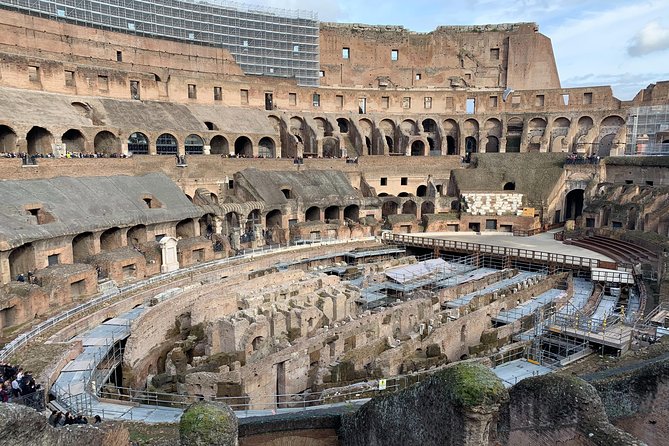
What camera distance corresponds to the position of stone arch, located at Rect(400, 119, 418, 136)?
46.4m

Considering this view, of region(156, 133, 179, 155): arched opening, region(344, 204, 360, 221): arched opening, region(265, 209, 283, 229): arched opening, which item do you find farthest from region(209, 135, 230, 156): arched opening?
region(344, 204, 360, 221): arched opening

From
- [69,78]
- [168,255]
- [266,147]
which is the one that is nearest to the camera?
[168,255]

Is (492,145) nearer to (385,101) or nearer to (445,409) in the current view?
(385,101)

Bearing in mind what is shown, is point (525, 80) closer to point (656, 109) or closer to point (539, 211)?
point (656, 109)

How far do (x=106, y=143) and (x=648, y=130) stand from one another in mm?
41374

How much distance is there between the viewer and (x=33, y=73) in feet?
102

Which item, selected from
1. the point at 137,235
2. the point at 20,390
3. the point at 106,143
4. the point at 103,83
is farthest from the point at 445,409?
the point at 103,83

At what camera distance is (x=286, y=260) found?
27.2 meters

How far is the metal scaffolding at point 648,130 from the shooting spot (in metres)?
38.0

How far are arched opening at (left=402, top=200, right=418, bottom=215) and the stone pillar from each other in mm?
19309

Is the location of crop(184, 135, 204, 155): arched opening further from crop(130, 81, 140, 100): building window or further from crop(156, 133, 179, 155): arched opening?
crop(130, 81, 140, 100): building window

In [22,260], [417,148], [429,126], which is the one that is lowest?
[22,260]

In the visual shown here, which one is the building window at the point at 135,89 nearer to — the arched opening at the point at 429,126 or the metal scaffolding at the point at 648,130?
the arched opening at the point at 429,126

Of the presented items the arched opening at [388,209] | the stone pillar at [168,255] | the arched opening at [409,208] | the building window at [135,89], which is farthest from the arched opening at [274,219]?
the building window at [135,89]
